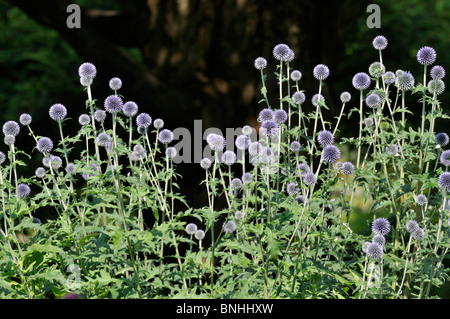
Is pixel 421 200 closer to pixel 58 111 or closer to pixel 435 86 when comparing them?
pixel 435 86

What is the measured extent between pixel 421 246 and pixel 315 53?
2062mm

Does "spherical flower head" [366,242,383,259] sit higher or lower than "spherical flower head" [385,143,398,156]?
lower

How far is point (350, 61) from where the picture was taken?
673 centimetres

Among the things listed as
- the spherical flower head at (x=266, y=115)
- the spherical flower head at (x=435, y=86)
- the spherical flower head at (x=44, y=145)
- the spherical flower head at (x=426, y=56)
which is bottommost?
the spherical flower head at (x=44, y=145)

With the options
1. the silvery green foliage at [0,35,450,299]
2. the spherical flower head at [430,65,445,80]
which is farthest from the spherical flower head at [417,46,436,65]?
the spherical flower head at [430,65,445,80]

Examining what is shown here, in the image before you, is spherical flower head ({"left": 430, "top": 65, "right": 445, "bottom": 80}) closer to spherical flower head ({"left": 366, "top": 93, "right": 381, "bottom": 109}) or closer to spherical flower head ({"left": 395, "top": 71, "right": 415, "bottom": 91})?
spherical flower head ({"left": 395, "top": 71, "right": 415, "bottom": 91})

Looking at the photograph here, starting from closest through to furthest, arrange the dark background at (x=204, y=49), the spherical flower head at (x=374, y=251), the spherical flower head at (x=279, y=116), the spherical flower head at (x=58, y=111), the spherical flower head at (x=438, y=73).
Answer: the spherical flower head at (x=374, y=251) < the spherical flower head at (x=279, y=116) < the spherical flower head at (x=438, y=73) < the spherical flower head at (x=58, y=111) < the dark background at (x=204, y=49)

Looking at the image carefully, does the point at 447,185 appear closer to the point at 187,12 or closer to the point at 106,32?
the point at 187,12

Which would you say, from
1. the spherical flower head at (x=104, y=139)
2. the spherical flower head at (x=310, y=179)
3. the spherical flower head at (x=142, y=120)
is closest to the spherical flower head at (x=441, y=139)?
the spherical flower head at (x=310, y=179)

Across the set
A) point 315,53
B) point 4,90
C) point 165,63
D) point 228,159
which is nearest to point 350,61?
point 315,53

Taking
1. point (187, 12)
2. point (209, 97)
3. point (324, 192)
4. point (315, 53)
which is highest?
point (187, 12)

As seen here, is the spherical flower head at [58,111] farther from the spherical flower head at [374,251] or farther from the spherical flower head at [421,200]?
the spherical flower head at [421,200]

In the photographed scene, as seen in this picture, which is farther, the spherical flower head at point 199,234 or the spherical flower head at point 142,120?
the spherical flower head at point 199,234

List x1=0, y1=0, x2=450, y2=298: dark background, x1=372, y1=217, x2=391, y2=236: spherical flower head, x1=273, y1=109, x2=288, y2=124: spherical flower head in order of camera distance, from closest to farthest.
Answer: x1=372, y1=217, x2=391, y2=236: spherical flower head
x1=273, y1=109, x2=288, y2=124: spherical flower head
x1=0, y1=0, x2=450, y2=298: dark background
